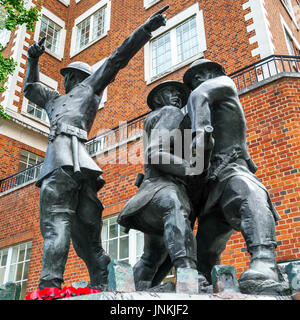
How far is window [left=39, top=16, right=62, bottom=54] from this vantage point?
1755 cm

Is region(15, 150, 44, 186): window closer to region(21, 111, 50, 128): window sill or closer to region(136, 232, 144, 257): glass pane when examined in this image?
region(21, 111, 50, 128): window sill

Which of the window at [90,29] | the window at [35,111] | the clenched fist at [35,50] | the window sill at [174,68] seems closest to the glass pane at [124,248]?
the window sill at [174,68]

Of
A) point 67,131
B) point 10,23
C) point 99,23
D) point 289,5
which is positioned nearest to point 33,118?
point 99,23

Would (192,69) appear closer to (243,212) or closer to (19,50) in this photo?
(243,212)

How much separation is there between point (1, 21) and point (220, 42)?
6.43 m

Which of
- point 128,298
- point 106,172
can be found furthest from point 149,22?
point 106,172

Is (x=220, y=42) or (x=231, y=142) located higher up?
(x=220, y=42)

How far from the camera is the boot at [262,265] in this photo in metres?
2.16

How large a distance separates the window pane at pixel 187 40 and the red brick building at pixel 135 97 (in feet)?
0.14

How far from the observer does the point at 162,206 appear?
2617mm

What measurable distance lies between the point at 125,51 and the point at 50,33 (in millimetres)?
15881

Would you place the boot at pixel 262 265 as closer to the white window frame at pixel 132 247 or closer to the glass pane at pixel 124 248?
the white window frame at pixel 132 247

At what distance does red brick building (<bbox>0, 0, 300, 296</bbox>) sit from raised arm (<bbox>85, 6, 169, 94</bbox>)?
4.27 m

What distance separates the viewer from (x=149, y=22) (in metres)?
3.32
